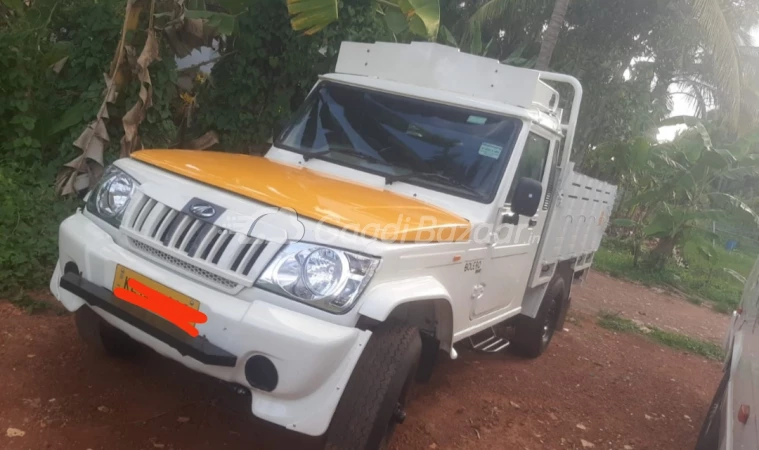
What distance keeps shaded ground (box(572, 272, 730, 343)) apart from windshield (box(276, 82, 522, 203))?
593cm

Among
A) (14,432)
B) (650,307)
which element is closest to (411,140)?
(14,432)

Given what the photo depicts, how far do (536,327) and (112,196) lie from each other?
12.9 ft

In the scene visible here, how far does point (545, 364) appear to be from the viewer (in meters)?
6.09

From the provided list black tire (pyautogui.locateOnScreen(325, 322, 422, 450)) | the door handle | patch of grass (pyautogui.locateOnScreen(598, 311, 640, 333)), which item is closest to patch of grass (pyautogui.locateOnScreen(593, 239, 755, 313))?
patch of grass (pyautogui.locateOnScreen(598, 311, 640, 333))

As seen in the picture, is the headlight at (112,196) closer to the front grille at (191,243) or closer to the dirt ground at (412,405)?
the front grille at (191,243)

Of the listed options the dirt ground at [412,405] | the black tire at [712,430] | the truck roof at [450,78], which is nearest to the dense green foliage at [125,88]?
the truck roof at [450,78]

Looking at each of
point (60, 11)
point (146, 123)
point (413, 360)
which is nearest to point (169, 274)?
point (413, 360)

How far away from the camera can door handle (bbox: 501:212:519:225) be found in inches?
156

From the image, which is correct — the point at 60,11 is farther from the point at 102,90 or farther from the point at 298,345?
the point at 298,345

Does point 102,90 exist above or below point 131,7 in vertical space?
below

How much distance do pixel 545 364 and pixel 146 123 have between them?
14.8ft

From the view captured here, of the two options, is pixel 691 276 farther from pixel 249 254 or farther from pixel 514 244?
pixel 249 254

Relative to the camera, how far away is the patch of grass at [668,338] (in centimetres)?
827

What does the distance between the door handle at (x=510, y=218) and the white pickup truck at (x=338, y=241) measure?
2 cm
